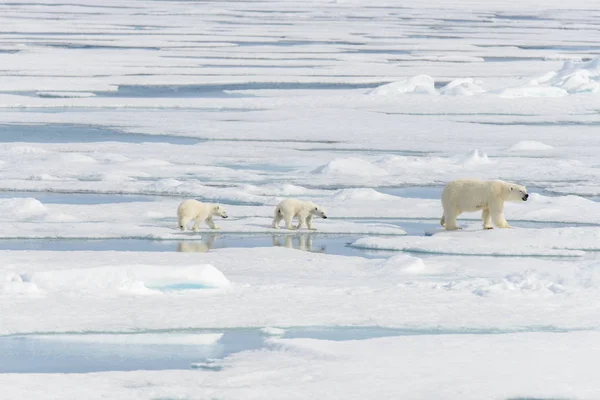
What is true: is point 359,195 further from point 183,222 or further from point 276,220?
point 183,222

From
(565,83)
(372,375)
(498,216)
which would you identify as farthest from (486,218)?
(565,83)

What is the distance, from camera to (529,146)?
13000 mm

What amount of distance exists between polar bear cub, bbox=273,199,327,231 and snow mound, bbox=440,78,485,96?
1035 cm

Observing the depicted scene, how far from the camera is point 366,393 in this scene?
4.48 m

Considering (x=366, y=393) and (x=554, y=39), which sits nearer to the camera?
(x=366, y=393)

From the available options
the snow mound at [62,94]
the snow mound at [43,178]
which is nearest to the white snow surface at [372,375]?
the snow mound at [43,178]

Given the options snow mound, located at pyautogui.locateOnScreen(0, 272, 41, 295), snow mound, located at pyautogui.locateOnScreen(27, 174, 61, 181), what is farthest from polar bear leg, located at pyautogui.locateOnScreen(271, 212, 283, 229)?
snow mound, located at pyautogui.locateOnScreen(27, 174, 61, 181)

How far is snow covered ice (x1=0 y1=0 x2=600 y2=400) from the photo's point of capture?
4.80m

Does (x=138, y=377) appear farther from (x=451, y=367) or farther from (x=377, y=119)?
(x=377, y=119)

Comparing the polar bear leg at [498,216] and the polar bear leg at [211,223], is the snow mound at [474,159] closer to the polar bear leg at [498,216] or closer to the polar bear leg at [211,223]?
the polar bear leg at [498,216]

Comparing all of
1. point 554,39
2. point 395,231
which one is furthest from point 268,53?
point 395,231

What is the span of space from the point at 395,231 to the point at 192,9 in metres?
42.2

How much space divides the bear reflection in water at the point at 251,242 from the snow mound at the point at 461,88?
10.6m

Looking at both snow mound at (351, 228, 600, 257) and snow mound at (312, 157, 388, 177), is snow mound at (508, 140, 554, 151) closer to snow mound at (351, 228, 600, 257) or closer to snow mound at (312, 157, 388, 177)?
snow mound at (312, 157, 388, 177)
